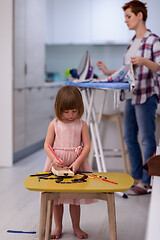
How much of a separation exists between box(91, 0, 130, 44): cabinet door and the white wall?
8.42ft

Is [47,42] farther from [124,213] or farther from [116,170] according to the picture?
[124,213]

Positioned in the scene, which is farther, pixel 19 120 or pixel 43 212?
pixel 19 120

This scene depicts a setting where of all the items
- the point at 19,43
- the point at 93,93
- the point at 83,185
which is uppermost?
the point at 19,43

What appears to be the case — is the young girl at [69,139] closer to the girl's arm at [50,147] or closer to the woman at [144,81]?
the girl's arm at [50,147]

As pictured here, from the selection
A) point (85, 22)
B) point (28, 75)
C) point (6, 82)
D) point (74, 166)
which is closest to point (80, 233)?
point (74, 166)

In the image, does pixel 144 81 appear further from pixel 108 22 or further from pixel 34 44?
pixel 108 22

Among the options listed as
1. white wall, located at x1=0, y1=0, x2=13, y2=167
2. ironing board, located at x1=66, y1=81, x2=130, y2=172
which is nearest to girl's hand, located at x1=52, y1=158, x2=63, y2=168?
ironing board, located at x1=66, y1=81, x2=130, y2=172

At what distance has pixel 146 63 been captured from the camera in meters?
2.59

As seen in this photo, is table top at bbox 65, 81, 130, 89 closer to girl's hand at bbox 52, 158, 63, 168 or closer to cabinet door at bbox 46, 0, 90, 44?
girl's hand at bbox 52, 158, 63, 168

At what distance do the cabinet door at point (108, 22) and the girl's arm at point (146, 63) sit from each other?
3.37 metres

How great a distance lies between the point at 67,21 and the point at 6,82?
2791 mm

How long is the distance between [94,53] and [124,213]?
14.3 ft

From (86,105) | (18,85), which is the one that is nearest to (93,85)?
(86,105)

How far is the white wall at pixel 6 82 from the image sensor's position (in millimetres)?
3645
